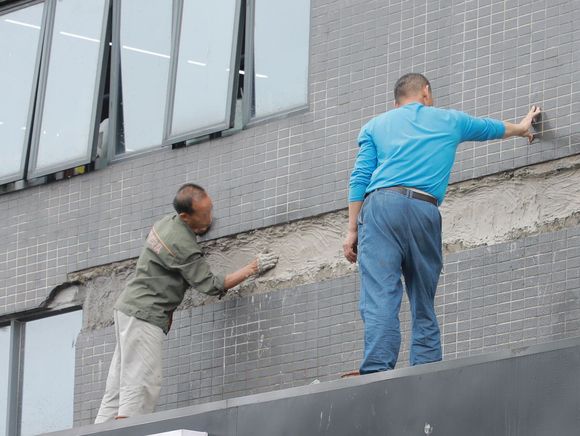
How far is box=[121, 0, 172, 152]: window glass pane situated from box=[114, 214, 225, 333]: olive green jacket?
146 centimetres

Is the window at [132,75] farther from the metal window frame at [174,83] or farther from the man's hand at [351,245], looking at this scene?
the man's hand at [351,245]

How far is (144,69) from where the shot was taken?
547 inches

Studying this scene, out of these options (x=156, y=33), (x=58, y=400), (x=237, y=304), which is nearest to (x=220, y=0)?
(x=156, y=33)

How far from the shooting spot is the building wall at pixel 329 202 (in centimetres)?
1135

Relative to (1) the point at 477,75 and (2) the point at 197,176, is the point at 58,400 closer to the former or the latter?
(2) the point at 197,176

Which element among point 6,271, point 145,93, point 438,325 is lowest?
point 438,325

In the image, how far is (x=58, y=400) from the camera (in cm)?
1380

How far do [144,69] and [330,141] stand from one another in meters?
2.01

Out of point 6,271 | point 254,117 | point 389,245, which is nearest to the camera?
point 389,245

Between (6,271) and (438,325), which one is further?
(6,271)

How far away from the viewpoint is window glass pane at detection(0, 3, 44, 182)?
14.5 metres

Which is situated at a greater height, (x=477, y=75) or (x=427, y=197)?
(x=477, y=75)

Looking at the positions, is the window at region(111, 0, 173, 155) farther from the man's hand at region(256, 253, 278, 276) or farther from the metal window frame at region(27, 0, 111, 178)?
the man's hand at region(256, 253, 278, 276)

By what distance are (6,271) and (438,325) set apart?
4232mm
